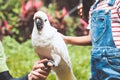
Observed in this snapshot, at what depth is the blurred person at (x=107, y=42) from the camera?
2561mm

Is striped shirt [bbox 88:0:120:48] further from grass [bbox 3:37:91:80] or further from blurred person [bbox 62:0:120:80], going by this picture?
grass [bbox 3:37:91:80]

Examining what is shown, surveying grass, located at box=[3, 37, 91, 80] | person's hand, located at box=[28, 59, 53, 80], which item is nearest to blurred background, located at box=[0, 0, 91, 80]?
grass, located at box=[3, 37, 91, 80]

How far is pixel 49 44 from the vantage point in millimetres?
2658

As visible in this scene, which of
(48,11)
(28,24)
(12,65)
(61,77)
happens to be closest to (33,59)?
(12,65)

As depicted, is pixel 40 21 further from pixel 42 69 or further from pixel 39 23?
pixel 42 69

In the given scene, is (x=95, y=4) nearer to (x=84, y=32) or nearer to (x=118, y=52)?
(x=118, y=52)

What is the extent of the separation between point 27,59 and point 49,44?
12.3ft

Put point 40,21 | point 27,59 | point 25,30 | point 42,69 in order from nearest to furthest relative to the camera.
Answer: point 42,69 → point 40,21 → point 27,59 → point 25,30

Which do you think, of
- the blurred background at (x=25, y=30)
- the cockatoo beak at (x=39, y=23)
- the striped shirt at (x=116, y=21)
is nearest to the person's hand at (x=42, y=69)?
the cockatoo beak at (x=39, y=23)

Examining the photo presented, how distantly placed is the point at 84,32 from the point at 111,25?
5.43 meters

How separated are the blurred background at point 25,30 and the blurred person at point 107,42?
3040mm

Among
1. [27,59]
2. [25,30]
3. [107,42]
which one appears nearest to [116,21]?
[107,42]

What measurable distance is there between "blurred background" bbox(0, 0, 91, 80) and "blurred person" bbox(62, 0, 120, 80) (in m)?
3.04

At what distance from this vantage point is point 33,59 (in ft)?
20.7
